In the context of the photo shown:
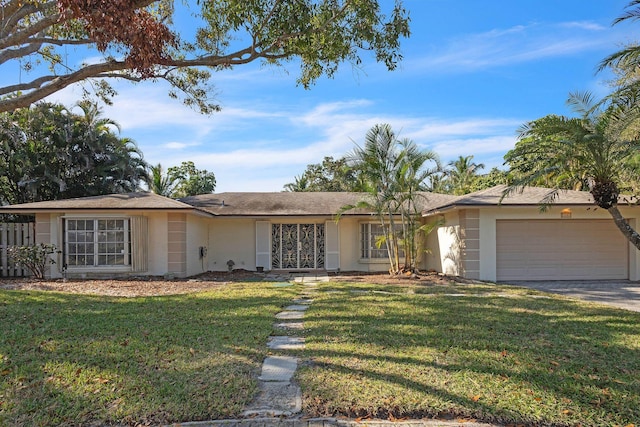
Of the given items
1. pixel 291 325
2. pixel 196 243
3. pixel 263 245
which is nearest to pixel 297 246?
pixel 263 245

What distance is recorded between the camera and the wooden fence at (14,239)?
52.9ft

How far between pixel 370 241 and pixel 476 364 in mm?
13504

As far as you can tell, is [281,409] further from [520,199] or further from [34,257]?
[34,257]

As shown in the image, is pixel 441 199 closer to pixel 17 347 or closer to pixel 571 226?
pixel 571 226

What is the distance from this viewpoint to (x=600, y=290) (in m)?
12.6

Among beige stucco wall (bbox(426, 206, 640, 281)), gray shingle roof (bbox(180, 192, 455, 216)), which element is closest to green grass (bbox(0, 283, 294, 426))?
beige stucco wall (bbox(426, 206, 640, 281))

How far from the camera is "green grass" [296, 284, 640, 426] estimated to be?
400 cm

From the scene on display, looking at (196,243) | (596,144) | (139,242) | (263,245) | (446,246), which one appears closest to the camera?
(596,144)

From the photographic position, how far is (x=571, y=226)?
15070 millimetres

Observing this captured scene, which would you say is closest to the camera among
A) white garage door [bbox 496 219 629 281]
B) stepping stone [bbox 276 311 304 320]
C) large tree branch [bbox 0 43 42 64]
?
stepping stone [bbox 276 311 304 320]

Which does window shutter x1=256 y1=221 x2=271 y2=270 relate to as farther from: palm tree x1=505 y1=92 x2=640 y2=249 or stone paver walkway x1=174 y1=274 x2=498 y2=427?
stone paver walkway x1=174 y1=274 x2=498 y2=427

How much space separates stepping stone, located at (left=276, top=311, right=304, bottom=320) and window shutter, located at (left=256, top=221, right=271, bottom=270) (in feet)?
32.0

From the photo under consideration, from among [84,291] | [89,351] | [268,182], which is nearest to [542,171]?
[89,351]

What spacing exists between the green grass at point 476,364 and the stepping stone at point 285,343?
0.47 ft
